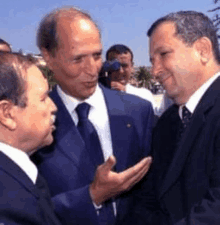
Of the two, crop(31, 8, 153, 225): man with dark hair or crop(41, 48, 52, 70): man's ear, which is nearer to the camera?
crop(31, 8, 153, 225): man with dark hair

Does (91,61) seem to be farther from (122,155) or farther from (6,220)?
(6,220)

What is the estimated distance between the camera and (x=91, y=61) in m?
2.69

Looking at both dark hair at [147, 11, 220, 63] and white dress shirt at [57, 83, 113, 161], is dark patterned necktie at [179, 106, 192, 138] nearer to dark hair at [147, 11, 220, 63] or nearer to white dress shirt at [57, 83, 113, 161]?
dark hair at [147, 11, 220, 63]

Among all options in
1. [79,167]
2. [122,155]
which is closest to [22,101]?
[79,167]

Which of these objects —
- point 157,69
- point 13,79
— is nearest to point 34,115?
point 13,79

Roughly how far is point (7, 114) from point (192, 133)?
113 cm

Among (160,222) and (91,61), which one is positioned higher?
(91,61)

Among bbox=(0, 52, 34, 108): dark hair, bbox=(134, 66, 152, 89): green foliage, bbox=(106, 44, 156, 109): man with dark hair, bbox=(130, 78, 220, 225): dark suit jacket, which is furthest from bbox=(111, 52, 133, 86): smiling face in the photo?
bbox=(134, 66, 152, 89): green foliage

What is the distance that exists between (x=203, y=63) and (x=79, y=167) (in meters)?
1.17

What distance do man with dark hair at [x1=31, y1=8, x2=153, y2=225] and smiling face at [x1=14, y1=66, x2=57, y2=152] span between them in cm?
59

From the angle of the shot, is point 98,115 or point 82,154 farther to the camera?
point 98,115

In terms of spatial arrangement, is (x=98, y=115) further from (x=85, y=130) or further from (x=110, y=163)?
(x=110, y=163)

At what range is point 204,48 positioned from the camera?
8.16 ft

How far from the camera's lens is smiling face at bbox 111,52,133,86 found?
6.05 metres
